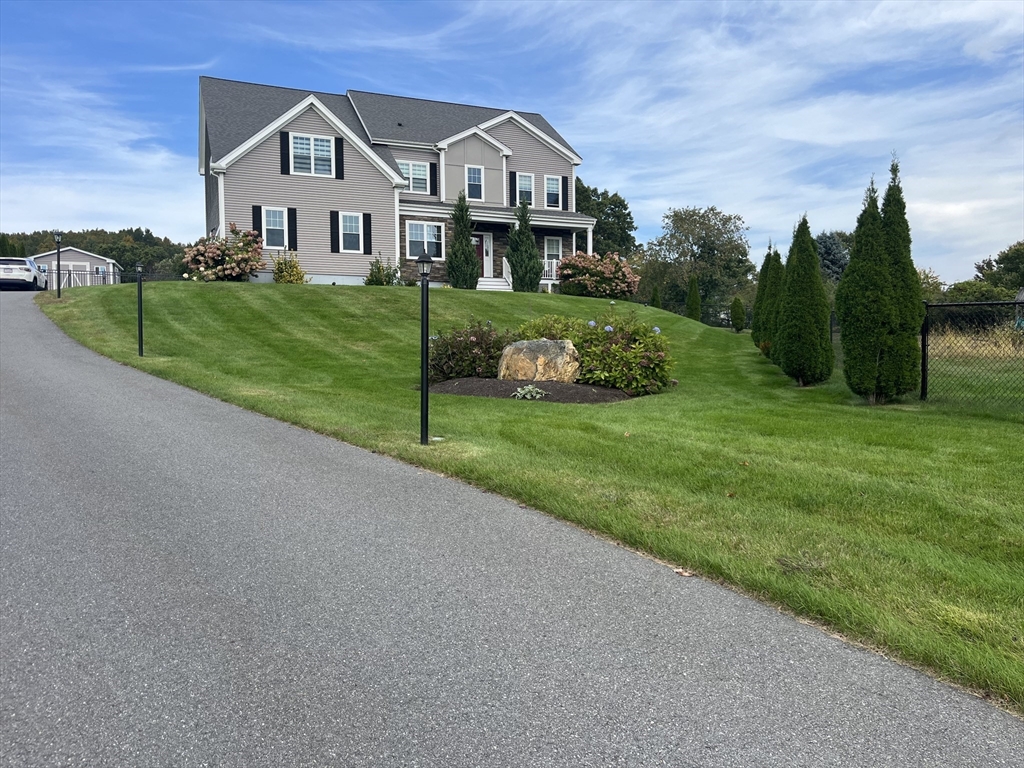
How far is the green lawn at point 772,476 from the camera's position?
339 cm

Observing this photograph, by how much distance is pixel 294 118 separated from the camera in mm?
26359

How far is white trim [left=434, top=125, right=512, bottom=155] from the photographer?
3031cm

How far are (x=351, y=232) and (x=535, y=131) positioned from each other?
10.1 m

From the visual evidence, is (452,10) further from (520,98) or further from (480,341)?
(520,98)

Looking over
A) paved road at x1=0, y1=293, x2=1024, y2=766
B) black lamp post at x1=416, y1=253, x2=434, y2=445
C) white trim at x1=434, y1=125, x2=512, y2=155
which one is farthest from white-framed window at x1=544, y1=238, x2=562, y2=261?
paved road at x1=0, y1=293, x2=1024, y2=766

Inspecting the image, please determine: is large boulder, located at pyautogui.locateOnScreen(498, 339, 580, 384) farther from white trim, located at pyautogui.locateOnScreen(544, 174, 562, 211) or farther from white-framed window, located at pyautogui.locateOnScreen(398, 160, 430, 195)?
white trim, located at pyautogui.locateOnScreen(544, 174, 562, 211)

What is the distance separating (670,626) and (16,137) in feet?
96.2

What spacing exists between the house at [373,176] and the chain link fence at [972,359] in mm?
16723

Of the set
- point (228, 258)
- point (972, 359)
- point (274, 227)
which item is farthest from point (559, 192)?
point (972, 359)

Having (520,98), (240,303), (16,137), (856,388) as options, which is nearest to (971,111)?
(856,388)

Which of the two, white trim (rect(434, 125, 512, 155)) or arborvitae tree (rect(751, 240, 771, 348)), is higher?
white trim (rect(434, 125, 512, 155))

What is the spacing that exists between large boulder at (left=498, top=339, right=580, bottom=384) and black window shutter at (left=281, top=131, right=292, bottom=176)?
17941mm

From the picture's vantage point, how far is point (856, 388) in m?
10.4

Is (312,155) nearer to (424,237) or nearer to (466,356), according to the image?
(424,237)
